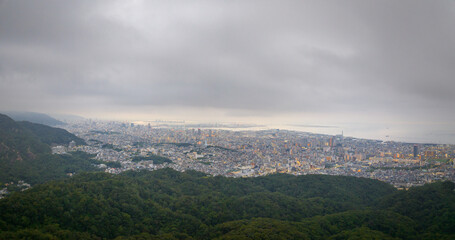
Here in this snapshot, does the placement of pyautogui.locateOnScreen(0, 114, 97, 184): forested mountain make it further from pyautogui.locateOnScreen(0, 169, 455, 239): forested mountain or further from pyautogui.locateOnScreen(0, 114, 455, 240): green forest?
pyautogui.locateOnScreen(0, 169, 455, 239): forested mountain

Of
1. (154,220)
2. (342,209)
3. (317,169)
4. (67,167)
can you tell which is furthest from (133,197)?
(317,169)

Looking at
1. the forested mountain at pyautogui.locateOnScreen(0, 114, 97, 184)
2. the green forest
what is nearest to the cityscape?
the forested mountain at pyautogui.locateOnScreen(0, 114, 97, 184)

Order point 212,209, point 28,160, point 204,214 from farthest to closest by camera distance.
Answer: point 28,160, point 212,209, point 204,214

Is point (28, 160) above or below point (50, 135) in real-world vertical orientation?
below

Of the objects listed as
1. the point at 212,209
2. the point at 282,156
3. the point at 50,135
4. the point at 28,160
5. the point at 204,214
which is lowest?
the point at 204,214

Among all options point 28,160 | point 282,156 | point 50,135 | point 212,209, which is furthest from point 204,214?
point 50,135

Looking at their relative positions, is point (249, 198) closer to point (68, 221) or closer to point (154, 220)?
point (154, 220)

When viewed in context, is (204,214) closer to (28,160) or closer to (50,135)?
(28,160)
